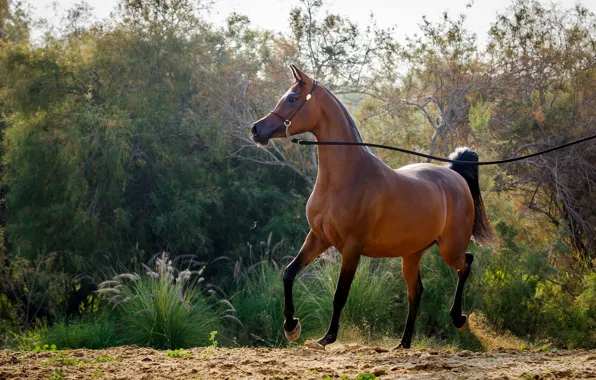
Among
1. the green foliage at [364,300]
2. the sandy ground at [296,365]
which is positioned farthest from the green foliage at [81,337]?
the sandy ground at [296,365]

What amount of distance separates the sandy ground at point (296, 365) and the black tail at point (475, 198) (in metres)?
1.80

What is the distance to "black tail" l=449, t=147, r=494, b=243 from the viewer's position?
781 centimetres

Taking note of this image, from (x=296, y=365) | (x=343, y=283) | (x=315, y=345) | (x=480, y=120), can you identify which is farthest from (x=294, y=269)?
(x=480, y=120)

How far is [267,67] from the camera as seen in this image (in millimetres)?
14641

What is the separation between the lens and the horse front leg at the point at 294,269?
6.13 metres

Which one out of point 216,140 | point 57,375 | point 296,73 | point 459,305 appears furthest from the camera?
point 216,140

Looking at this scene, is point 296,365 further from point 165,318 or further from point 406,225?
point 165,318

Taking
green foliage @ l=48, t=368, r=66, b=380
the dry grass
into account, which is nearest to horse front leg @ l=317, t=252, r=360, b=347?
green foliage @ l=48, t=368, r=66, b=380

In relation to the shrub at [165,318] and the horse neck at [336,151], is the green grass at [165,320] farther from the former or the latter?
the horse neck at [336,151]

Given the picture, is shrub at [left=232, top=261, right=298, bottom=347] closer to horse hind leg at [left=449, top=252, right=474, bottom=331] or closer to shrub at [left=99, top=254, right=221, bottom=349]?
shrub at [left=99, top=254, right=221, bottom=349]

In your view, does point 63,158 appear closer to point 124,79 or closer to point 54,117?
point 54,117

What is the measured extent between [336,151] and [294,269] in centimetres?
100

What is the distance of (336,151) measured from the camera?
20.3 feet

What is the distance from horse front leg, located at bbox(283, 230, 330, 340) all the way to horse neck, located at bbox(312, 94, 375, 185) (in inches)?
20.0
